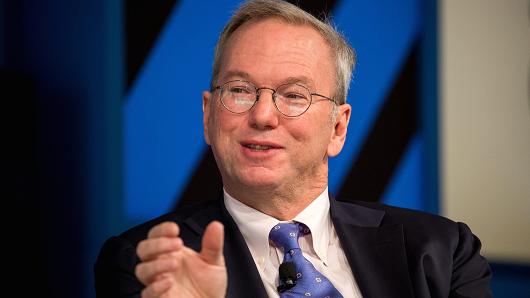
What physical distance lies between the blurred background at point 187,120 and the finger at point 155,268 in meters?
1.66

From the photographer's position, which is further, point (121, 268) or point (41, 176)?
point (41, 176)

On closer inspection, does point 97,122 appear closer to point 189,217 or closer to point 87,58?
point 87,58

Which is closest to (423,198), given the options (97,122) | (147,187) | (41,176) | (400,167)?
(400,167)

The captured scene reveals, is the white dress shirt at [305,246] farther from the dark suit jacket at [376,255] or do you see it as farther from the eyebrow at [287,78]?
the eyebrow at [287,78]

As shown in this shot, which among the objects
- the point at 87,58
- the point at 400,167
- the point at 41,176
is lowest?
the point at 41,176

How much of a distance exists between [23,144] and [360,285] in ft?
5.74

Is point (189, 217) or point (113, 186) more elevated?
point (189, 217)

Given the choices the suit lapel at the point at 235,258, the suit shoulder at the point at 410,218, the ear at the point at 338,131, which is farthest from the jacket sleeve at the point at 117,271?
the suit shoulder at the point at 410,218

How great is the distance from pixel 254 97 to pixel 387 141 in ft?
5.25

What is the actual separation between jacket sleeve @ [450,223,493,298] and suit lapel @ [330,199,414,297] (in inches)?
6.2

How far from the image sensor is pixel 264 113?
5.92 ft

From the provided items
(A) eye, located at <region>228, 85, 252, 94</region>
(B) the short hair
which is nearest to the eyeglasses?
(A) eye, located at <region>228, 85, 252, 94</region>

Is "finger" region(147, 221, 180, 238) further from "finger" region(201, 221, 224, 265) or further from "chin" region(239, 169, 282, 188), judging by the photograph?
"chin" region(239, 169, 282, 188)

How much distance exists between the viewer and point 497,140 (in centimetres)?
303
